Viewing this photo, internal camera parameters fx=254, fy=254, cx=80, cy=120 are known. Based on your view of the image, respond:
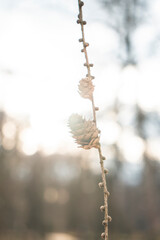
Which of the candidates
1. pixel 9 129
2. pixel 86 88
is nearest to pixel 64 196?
pixel 9 129

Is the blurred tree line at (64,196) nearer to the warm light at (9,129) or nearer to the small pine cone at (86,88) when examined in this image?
the warm light at (9,129)

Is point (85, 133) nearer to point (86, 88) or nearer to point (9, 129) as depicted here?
point (86, 88)

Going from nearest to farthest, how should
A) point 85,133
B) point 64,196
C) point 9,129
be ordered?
point 85,133 < point 9,129 < point 64,196

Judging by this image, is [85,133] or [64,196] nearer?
[85,133]

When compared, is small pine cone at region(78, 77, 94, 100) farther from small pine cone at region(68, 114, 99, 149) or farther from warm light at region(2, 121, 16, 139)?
warm light at region(2, 121, 16, 139)

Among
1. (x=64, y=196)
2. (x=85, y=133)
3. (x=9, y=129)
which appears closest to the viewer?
(x=85, y=133)

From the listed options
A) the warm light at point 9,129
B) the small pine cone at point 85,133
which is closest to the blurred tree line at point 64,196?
the warm light at point 9,129

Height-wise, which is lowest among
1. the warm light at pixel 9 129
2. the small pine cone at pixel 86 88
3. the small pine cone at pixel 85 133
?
the small pine cone at pixel 85 133

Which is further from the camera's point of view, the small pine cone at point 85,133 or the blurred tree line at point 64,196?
the blurred tree line at point 64,196
